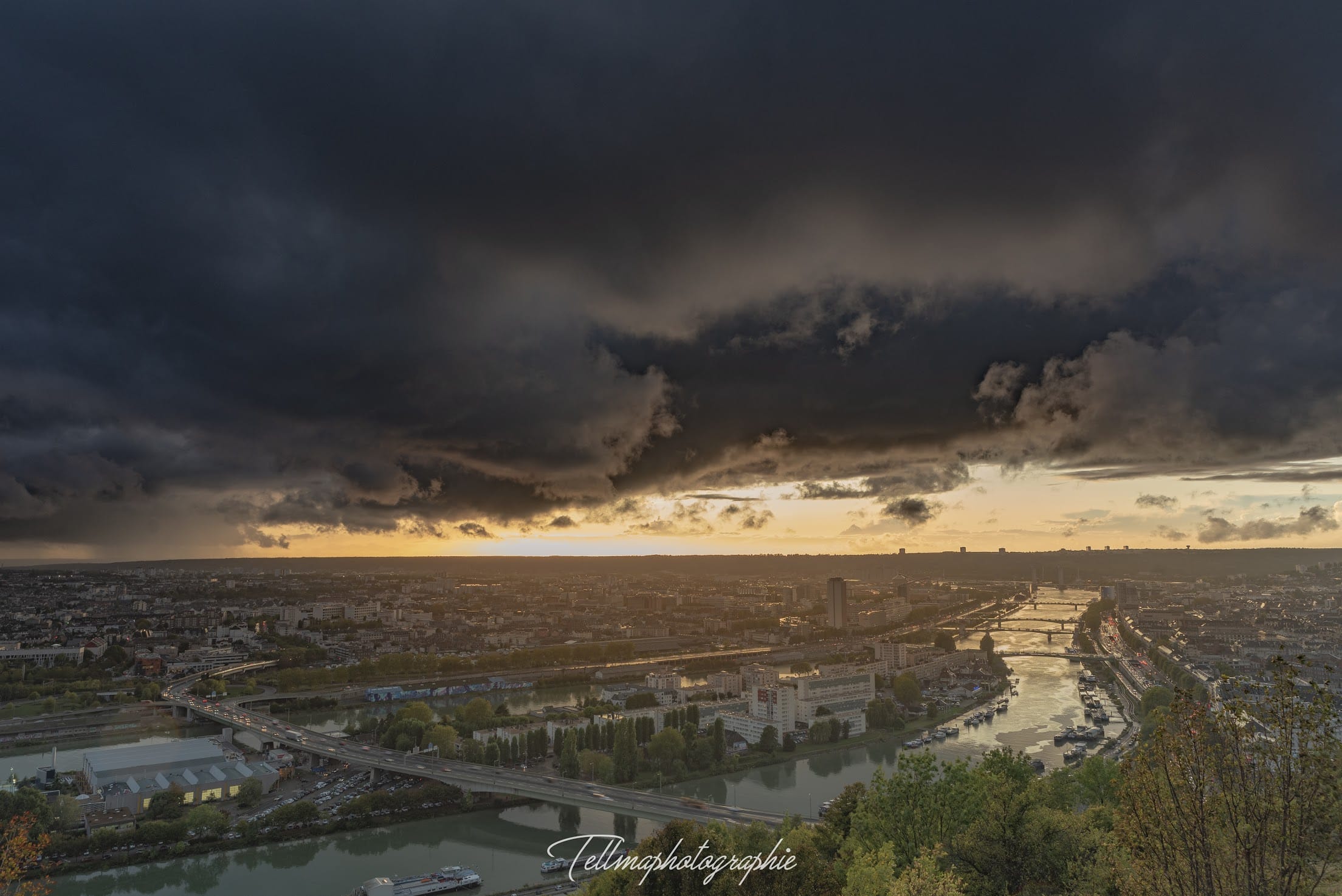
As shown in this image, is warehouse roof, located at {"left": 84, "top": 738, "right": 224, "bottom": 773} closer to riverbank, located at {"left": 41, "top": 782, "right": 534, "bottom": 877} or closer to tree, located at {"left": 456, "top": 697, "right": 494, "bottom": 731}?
riverbank, located at {"left": 41, "top": 782, "right": 534, "bottom": 877}

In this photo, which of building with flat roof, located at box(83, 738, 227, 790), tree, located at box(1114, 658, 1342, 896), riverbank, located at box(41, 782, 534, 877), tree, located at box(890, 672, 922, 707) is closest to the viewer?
tree, located at box(1114, 658, 1342, 896)

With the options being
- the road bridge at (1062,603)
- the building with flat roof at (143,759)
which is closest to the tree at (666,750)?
the building with flat roof at (143,759)

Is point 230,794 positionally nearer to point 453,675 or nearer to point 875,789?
point 875,789

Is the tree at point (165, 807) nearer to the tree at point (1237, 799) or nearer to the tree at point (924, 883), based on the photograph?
the tree at point (924, 883)

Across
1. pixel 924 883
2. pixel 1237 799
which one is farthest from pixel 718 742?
pixel 1237 799

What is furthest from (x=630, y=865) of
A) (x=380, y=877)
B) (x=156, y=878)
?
(x=156, y=878)

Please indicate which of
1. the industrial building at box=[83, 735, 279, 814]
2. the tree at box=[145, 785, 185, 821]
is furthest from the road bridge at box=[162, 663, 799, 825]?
the tree at box=[145, 785, 185, 821]
